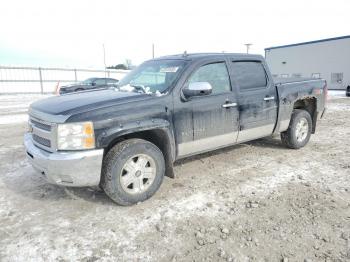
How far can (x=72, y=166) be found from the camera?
10.5ft

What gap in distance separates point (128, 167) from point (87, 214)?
750 mm

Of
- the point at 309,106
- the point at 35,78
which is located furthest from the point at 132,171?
the point at 35,78

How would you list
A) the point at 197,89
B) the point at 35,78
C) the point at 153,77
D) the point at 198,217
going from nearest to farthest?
1. the point at 198,217
2. the point at 197,89
3. the point at 153,77
4. the point at 35,78

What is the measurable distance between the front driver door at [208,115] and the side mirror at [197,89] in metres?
0.12

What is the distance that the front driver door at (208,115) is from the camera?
4.07 metres

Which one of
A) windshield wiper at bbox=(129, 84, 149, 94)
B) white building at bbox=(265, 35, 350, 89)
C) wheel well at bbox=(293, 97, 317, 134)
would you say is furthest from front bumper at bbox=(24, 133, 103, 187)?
white building at bbox=(265, 35, 350, 89)

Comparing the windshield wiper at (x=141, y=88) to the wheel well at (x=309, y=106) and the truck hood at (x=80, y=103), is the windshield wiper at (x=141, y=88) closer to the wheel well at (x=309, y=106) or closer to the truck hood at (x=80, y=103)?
the truck hood at (x=80, y=103)

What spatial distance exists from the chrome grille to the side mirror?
5.89ft

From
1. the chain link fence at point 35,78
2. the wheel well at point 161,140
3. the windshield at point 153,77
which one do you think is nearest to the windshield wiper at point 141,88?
the windshield at point 153,77

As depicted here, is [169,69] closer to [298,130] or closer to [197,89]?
[197,89]

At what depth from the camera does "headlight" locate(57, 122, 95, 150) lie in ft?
10.6

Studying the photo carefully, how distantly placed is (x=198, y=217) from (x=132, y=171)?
99 centimetres

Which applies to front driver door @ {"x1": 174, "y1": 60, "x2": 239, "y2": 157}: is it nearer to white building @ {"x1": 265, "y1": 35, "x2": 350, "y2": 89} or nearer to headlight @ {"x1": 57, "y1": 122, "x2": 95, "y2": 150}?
headlight @ {"x1": 57, "y1": 122, "x2": 95, "y2": 150}

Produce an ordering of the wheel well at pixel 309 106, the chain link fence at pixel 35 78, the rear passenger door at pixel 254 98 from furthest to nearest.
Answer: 1. the chain link fence at pixel 35 78
2. the wheel well at pixel 309 106
3. the rear passenger door at pixel 254 98
